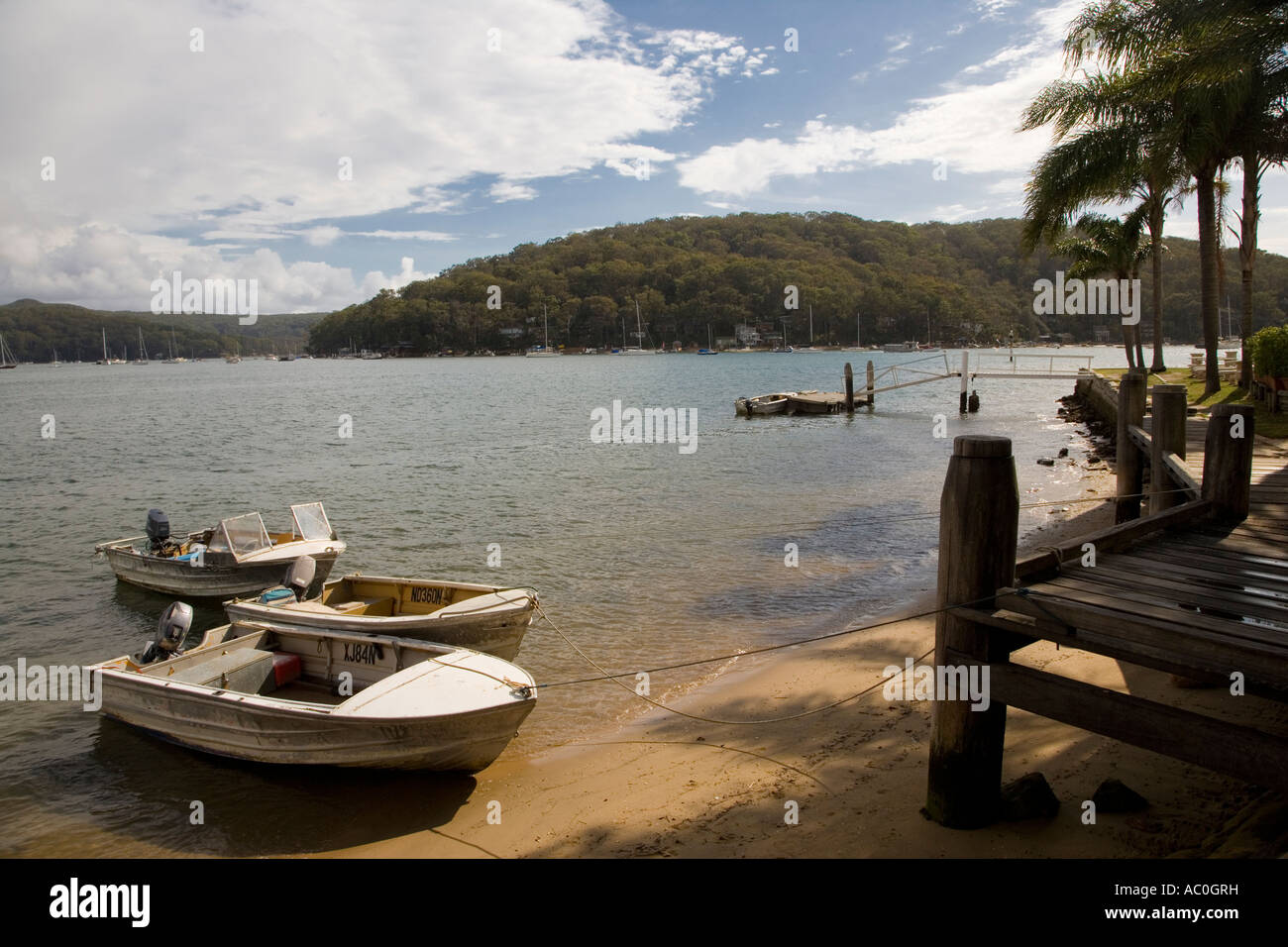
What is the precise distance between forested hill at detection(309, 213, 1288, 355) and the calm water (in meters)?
125

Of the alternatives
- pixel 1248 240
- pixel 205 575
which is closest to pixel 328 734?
pixel 205 575

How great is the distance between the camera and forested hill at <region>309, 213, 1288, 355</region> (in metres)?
166

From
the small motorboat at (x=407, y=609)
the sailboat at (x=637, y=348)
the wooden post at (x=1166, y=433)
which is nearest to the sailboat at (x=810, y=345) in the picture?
the sailboat at (x=637, y=348)

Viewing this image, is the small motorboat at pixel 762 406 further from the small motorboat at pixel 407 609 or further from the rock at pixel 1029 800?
the rock at pixel 1029 800

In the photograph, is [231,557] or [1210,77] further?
[1210,77]

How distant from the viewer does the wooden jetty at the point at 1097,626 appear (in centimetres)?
449

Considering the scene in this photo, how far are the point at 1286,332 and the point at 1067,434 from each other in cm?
1502

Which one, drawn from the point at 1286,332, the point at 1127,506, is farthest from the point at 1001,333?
the point at 1127,506

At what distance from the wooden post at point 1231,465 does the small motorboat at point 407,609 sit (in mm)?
8011

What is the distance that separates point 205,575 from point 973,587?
14.8 metres

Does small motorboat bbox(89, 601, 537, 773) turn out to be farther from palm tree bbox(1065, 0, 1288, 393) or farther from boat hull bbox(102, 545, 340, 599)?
palm tree bbox(1065, 0, 1288, 393)

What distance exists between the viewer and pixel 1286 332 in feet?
70.3

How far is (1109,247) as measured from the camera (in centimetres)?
4019

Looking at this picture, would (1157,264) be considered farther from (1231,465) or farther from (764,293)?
(764,293)
